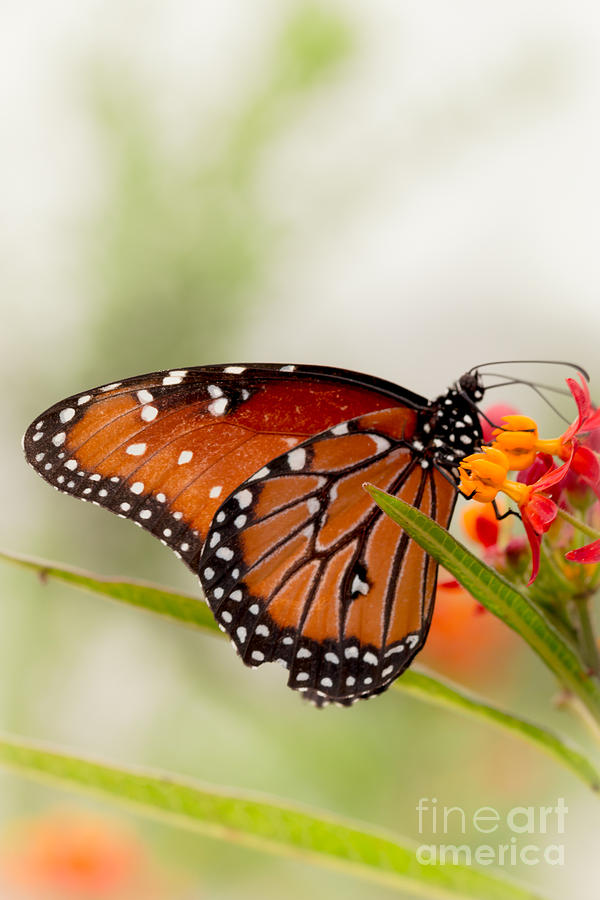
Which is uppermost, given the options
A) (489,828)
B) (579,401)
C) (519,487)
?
(579,401)

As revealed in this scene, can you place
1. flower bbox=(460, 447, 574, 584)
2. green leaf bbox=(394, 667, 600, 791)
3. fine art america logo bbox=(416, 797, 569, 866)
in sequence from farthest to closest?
1. fine art america logo bbox=(416, 797, 569, 866)
2. green leaf bbox=(394, 667, 600, 791)
3. flower bbox=(460, 447, 574, 584)

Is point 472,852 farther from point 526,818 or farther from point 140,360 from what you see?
point 140,360

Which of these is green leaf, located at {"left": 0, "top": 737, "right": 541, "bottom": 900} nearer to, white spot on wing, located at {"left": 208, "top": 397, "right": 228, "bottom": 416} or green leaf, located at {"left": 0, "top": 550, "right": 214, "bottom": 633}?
green leaf, located at {"left": 0, "top": 550, "right": 214, "bottom": 633}

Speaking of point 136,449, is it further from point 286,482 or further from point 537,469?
point 537,469

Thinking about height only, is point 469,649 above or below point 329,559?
below

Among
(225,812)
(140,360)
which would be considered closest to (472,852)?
(225,812)

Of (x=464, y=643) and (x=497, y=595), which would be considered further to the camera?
(x=464, y=643)

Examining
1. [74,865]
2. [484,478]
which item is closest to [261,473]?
[484,478]

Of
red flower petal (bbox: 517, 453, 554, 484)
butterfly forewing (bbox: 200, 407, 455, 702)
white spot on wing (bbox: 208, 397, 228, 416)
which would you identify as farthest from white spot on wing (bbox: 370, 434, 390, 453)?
red flower petal (bbox: 517, 453, 554, 484)
